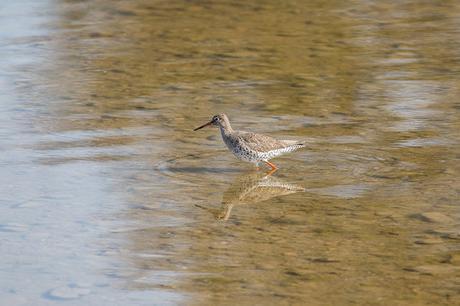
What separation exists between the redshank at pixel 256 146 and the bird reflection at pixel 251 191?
223 mm

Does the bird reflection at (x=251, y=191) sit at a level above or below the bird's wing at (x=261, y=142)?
below

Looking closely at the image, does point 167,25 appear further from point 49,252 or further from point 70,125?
point 49,252

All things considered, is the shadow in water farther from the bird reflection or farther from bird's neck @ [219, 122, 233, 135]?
bird's neck @ [219, 122, 233, 135]

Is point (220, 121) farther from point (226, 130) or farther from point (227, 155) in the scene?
point (227, 155)

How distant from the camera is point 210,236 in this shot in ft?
32.8

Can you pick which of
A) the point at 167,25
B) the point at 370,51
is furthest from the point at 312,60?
the point at 167,25

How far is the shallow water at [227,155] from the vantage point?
907 centimetres

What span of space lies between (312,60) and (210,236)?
6926mm

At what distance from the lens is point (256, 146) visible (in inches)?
479

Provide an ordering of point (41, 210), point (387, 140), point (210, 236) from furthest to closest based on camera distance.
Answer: point (387, 140) → point (41, 210) → point (210, 236)

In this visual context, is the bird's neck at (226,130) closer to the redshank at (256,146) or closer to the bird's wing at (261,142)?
the redshank at (256,146)

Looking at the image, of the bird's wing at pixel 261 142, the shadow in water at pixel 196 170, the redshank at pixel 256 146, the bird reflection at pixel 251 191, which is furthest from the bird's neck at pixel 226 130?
the bird reflection at pixel 251 191

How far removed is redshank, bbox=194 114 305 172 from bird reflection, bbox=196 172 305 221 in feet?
0.73

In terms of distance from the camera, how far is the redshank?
39.9 feet
